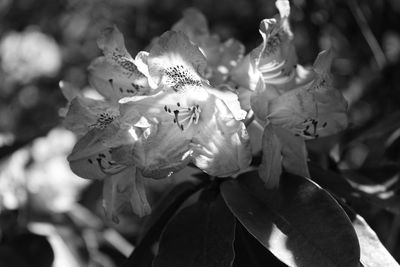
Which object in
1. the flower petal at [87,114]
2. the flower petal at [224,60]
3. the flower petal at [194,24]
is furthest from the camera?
the flower petal at [194,24]

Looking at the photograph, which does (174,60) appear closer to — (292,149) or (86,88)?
(292,149)

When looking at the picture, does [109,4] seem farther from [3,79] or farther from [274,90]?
[274,90]

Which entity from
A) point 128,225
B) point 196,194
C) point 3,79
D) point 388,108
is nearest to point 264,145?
point 196,194

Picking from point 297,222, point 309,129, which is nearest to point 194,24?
point 309,129

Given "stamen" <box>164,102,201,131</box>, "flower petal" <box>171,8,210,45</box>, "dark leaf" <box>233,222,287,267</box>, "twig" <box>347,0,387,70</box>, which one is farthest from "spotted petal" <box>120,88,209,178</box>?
"twig" <box>347,0,387,70</box>

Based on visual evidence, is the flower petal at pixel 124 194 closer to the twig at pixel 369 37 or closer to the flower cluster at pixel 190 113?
the flower cluster at pixel 190 113

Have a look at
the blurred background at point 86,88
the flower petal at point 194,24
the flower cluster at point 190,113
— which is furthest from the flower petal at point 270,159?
the flower petal at point 194,24

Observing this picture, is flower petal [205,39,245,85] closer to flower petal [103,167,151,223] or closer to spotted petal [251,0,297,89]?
spotted petal [251,0,297,89]
